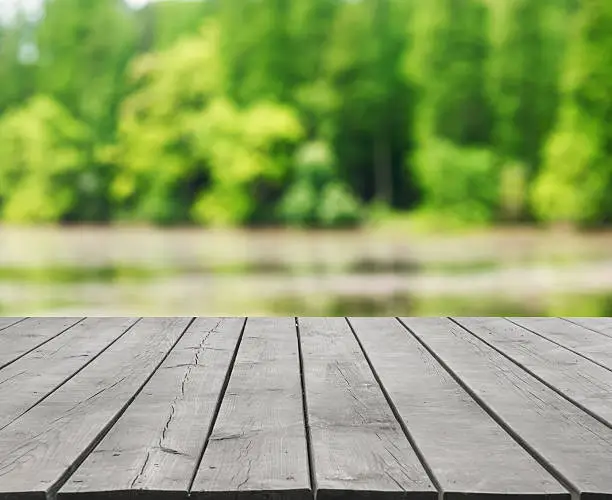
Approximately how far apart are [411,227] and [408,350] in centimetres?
1546

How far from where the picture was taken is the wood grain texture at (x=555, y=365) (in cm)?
177

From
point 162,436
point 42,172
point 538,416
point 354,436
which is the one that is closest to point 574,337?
point 538,416

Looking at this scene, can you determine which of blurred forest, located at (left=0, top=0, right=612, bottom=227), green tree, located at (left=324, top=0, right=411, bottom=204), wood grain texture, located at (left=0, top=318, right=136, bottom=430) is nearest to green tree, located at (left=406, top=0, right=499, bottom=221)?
blurred forest, located at (left=0, top=0, right=612, bottom=227)

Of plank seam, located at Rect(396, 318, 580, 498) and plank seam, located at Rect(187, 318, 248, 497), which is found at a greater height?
plank seam, located at Rect(187, 318, 248, 497)

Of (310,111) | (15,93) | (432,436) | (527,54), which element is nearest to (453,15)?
(527,54)

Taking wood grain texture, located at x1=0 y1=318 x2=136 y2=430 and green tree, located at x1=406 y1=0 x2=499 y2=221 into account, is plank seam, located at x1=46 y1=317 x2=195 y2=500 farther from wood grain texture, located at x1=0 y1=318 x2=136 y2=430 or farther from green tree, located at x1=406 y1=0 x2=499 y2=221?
green tree, located at x1=406 y1=0 x2=499 y2=221

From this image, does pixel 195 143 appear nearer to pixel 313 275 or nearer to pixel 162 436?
pixel 313 275

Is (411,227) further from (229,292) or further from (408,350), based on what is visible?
(408,350)

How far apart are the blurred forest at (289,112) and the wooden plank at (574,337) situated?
13.0 m

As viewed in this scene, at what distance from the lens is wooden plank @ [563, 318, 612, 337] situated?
2.72m

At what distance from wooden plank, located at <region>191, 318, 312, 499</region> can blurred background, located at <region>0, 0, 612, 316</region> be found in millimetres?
10785

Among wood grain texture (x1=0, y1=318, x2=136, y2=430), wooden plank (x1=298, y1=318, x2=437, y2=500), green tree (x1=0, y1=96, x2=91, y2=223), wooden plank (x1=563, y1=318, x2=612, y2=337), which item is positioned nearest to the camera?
wooden plank (x1=298, y1=318, x2=437, y2=500)

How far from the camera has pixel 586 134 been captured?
15164 millimetres

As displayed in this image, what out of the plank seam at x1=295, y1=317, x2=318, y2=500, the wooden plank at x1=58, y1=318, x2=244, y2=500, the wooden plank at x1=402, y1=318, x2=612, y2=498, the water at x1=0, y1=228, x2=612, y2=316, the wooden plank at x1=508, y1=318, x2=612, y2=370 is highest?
the wooden plank at x1=58, y1=318, x2=244, y2=500
